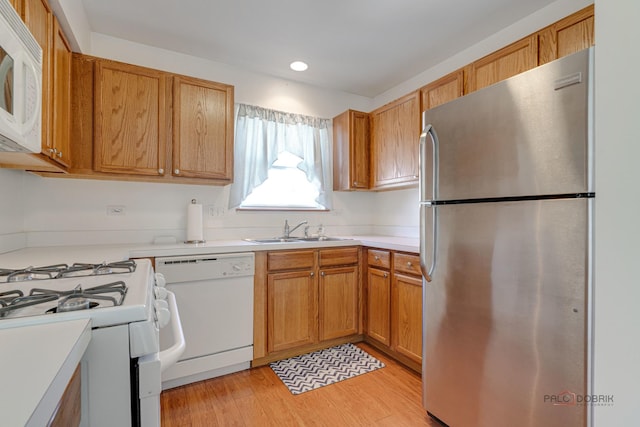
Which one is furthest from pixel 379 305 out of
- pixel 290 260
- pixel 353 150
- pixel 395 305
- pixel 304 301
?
pixel 353 150

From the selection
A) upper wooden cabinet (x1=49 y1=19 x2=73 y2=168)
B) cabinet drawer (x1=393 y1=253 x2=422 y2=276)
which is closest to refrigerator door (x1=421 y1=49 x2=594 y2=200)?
cabinet drawer (x1=393 y1=253 x2=422 y2=276)

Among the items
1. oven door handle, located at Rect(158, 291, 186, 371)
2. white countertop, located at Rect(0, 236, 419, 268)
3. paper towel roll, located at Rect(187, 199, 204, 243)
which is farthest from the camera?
paper towel roll, located at Rect(187, 199, 204, 243)

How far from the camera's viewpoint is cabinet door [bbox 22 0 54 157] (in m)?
1.36

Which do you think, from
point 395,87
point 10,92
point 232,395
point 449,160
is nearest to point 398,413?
point 232,395

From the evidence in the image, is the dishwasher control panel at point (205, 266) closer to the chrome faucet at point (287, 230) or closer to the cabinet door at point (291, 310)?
the cabinet door at point (291, 310)

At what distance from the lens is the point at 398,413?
1768 millimetres

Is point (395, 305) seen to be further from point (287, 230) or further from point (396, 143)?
point (396, 143)

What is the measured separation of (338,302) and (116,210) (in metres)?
1.87

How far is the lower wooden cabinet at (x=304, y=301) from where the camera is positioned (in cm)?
227

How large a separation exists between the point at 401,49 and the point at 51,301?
2663 mm

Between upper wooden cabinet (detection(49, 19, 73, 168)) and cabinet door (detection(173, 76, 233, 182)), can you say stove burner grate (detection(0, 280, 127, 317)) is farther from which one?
cabinet door (detection(173, 76, 233, 182))

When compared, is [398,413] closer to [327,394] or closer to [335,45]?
[327,394]

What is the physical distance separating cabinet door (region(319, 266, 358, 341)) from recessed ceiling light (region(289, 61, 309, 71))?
181cm

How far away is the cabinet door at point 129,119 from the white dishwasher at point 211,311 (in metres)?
0.72
